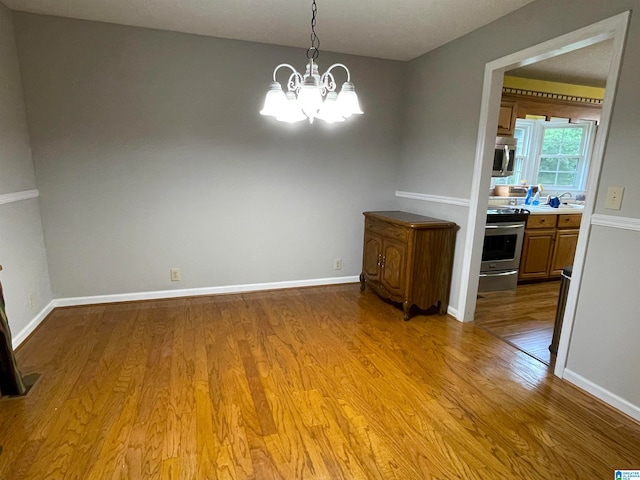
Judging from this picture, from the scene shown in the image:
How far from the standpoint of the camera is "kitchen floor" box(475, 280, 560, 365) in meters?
2.76

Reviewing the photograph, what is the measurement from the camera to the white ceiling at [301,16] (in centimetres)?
245

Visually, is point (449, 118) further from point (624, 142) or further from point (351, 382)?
point (351, 382)

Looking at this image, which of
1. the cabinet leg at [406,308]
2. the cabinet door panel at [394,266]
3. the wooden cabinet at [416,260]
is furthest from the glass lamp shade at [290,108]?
the cabinet leg at [406,308]

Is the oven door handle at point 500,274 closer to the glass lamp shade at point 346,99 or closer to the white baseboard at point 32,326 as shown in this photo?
the glass lamp shade at point 346,99

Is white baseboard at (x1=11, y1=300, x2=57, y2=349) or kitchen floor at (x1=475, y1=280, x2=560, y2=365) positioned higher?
white baseboard at (x1=11, y1=300, x2=57, y2=349)

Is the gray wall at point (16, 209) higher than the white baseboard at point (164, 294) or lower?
higher

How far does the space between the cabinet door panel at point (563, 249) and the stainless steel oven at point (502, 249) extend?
568mm

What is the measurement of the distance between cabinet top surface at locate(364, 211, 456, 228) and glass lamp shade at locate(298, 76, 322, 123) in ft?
5.23

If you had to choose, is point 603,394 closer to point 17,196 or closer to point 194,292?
point 194,292

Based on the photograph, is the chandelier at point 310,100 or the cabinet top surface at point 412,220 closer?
the chandelier at point 310,100

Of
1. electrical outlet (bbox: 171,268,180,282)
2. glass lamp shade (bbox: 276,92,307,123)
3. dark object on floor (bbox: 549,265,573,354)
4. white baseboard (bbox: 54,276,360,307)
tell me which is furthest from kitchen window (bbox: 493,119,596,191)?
electrical outlet (bbox: 171,268,180,282)

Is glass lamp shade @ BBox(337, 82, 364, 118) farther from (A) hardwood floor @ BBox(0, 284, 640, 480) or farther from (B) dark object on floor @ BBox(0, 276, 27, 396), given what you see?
(B) dark object on floor @ BBox(0, 276, 27, 396)

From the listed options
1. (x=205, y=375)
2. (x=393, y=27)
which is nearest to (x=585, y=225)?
(x=393, y=27)

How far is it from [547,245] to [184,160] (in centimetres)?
412
